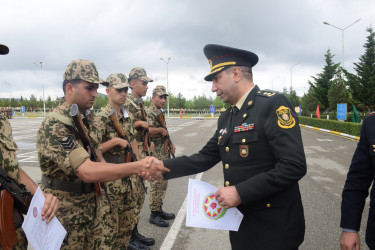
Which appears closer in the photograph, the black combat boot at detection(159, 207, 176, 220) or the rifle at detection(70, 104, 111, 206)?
the rifle at detection(70, 104, 111, 206)

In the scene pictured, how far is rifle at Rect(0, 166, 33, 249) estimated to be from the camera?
157cm

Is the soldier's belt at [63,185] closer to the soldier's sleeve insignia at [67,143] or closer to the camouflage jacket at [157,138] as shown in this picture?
the soldier's sleeve insignia at [67,143]

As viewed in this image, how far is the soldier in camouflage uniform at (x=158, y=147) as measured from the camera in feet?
14.6

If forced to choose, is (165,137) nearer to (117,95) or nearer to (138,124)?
(138,124)

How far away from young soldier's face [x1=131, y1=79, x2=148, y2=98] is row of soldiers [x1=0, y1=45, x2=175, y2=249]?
3.55 ft

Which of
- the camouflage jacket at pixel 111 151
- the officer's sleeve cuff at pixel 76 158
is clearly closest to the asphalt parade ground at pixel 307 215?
the camouflage jacket at pixel 111 151

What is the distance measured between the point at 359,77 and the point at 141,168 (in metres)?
32.7

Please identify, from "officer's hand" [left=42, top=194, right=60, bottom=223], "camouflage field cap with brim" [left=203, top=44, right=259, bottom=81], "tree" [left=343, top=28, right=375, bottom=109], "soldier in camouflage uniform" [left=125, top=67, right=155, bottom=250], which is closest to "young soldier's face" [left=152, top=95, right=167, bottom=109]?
"soldier in camouflage uniform" [left=125, top=67, right=155, bottom=250]

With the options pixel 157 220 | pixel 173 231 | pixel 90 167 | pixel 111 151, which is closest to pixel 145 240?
pixel 173 231

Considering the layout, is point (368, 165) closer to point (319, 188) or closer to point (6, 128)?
point (6, 128)

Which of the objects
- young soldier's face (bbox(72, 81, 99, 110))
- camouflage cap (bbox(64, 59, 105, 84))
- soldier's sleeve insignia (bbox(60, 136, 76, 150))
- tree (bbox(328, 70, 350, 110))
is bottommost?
soldier's sleeve insignia (bbox(60, 136, 76, 150))

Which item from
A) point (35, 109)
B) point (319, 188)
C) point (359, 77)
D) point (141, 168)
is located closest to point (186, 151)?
point (319, 188)

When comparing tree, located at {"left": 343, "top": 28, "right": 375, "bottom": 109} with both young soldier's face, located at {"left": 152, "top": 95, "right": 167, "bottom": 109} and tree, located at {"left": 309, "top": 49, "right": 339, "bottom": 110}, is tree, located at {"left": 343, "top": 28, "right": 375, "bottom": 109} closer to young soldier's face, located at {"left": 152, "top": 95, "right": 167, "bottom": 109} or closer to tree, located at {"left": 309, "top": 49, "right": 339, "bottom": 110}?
tree, located at {"left": 309, "top": 49, "right": 339, "bottom": 110}

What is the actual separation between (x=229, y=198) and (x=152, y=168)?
3.10 ft
